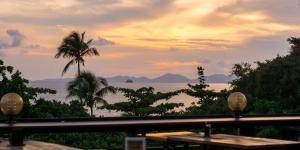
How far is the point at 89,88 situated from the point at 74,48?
287 inches

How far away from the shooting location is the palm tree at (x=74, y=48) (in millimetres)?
43719

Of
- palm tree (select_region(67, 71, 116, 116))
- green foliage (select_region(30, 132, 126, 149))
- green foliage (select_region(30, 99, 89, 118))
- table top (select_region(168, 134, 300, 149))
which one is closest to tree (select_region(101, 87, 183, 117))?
green foliage (select_region(30, 99, 89, 118))

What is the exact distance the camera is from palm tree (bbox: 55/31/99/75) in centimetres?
4372

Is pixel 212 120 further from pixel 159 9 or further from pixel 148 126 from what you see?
pixel 159 9

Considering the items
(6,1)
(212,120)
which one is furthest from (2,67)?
(212,120)

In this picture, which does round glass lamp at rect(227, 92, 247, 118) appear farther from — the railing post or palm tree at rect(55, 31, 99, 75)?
palm tree at rect(55, 31, 99, 75)

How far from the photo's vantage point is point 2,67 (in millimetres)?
14516

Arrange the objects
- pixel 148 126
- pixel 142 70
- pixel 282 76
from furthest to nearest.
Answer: pixel 142 70 < pixel 282 76 < pixel 148 126

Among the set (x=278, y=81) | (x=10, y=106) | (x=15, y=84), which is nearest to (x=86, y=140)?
(x=15, y=84)

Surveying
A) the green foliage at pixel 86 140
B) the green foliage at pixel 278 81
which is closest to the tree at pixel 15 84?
the green foliage at pixel 86 140

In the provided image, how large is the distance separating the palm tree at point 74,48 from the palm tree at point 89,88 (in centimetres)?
505

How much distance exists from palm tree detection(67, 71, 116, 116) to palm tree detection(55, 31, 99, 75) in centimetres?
505

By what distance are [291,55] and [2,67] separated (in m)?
11.9

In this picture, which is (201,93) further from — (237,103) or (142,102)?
(237,103)
